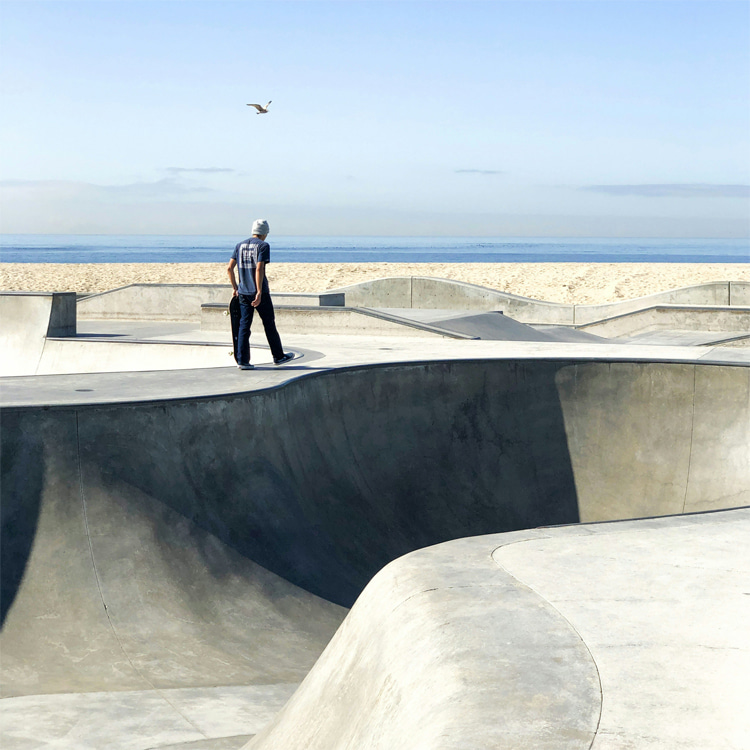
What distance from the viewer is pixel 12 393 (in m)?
7.44

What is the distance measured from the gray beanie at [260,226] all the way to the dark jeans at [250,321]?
2.17 ft

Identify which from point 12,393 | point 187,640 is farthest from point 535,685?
point 12,393

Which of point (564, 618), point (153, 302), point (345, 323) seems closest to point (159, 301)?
point (153, 302)

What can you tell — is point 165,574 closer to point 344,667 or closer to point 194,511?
Answer: point 194,511

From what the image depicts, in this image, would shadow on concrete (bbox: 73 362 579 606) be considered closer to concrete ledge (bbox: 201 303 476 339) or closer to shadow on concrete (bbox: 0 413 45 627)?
Answer: shadow on concrete (bbox: 0 413 45 627)

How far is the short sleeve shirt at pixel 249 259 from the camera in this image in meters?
8.63

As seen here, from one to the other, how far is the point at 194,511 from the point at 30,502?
1.21m

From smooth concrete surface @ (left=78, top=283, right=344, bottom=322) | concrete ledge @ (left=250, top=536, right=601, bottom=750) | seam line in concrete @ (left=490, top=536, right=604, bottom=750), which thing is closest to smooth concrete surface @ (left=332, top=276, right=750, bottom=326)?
smooth concrete surface @ (left=78, top=283, right=344, bottom=322)

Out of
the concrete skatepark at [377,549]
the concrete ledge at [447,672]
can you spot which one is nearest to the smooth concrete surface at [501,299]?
the concrete skatepark at [377,549]

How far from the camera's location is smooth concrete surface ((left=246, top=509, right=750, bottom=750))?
2457 mm

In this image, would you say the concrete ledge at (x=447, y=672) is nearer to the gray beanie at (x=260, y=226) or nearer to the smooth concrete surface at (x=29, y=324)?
the gray beanie at (x=260, y=226)

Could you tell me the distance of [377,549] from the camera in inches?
318

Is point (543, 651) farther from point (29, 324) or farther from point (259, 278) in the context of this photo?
point (29, 324)

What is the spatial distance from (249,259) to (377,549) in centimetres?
325
